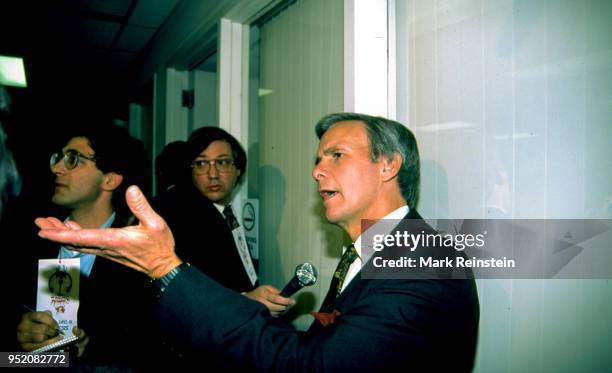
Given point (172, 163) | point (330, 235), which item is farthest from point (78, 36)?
point (330, 235)

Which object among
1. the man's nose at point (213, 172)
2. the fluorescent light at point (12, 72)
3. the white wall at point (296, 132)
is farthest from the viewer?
the fluorescent light at point (12, 72)

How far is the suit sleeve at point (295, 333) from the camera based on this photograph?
0.78 m

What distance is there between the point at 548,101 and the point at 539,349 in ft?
2.22

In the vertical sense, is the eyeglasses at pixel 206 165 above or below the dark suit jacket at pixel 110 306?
above

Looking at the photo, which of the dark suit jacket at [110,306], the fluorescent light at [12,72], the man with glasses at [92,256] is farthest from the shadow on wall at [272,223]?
the fluorescent light at [12,72]

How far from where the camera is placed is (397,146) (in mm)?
1205

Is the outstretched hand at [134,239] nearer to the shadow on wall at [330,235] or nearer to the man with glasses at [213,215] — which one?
the man with glasses at [213,215]

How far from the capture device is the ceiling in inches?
135

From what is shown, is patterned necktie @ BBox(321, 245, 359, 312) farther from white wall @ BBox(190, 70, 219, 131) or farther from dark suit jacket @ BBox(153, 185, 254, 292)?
white wall @ BBox(190, 70, 219, 131)

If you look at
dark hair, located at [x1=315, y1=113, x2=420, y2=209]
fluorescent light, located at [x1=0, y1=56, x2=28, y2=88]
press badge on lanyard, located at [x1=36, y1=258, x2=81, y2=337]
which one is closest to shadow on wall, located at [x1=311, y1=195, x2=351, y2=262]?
dark hair, located at [x1=315, y1=113, x2=420, y2=209]

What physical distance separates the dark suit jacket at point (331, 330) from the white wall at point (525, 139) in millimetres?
313

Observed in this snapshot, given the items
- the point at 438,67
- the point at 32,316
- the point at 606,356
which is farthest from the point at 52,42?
the point at 606,356

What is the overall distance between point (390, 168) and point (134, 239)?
0.80 meters

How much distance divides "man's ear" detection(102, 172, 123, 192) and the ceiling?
2.26 meters
